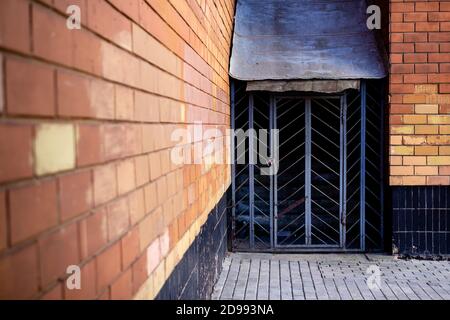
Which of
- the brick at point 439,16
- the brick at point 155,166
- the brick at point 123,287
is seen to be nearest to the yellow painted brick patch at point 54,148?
the brick at point 123,287

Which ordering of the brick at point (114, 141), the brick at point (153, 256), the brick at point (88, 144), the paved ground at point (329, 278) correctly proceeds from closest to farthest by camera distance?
the brick at point (88, 144) → the brick at point (114, 141) → the brick at point (153, 256) → the paved ground at point (329, 278)

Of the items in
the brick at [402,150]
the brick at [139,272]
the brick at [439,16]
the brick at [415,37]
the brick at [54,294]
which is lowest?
the brick at [139,272]

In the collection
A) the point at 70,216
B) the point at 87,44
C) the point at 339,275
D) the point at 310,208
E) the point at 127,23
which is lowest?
the point at 339,275

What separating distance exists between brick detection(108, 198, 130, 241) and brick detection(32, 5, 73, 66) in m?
0.53

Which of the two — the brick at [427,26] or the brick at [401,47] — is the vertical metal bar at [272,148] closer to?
the brick at [401,47]

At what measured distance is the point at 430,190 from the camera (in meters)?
6.10

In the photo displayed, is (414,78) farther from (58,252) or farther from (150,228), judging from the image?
(58,252)

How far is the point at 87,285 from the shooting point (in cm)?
136

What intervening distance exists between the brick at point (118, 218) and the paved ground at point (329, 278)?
319 centimetres

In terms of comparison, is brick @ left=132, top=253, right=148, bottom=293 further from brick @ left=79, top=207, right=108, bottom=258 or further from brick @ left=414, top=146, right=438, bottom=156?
brick @ left=414, top=146, right=438, bottom=156

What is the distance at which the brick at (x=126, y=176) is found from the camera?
1696 millimetres
